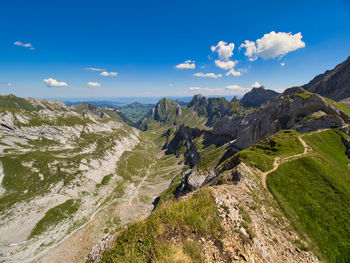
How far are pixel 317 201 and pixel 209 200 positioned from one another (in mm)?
22645

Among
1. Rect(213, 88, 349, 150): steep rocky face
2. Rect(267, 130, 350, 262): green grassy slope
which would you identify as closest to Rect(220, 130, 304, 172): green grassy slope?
Rect(267, 130, 350, 262): green grassy slope

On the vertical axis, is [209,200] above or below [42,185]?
above

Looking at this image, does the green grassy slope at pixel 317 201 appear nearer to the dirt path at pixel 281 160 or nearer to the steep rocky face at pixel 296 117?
the dirt path at pixel 281 160

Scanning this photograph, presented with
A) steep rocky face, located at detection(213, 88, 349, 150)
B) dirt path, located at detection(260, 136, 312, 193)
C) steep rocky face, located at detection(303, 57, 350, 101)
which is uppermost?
steep rocky face, located at detection(303, 57, 350, 101)

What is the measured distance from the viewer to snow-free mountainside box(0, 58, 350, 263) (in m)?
9.76

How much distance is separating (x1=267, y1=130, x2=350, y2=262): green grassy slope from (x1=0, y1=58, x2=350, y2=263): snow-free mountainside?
14 cm

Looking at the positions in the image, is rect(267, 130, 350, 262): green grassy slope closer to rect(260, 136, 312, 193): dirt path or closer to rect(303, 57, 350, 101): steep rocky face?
rect(260, 136, 312, 193): dirt path

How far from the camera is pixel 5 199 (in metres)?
97.2

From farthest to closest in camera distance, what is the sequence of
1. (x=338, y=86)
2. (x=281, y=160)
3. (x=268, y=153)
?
1. (x=338, y=86)
2. (x=268, y=153)
3. (x=281, y=160)

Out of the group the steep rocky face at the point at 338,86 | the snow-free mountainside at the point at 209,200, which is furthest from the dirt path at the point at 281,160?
the steep rocky face at the point at 338,86

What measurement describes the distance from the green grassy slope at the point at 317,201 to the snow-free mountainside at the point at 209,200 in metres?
0.14

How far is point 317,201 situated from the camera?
2212cm

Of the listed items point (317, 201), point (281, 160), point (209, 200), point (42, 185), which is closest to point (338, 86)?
point (281, 160)

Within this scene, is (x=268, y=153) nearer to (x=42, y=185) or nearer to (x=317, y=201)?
(x=317, y=201)
